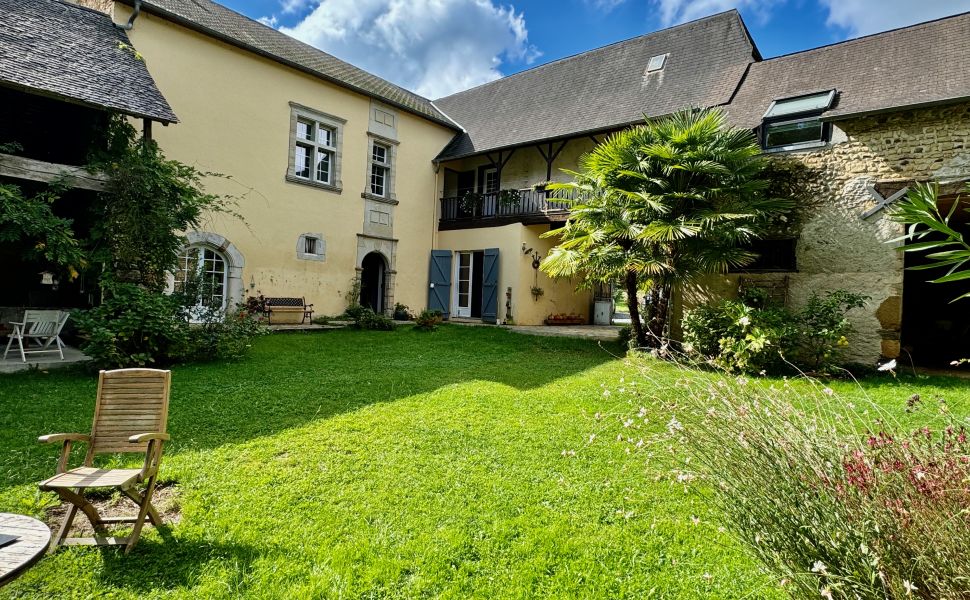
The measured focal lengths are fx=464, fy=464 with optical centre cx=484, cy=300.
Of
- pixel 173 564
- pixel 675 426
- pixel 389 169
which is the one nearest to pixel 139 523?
pixel 173 564

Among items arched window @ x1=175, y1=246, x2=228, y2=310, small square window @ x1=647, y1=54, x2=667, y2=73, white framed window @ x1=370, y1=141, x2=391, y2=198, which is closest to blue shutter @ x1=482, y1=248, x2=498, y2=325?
white framed window @ x1=370, y1=141, x2=391, y2=198

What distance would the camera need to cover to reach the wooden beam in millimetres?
6262

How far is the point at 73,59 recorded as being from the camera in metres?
6.99

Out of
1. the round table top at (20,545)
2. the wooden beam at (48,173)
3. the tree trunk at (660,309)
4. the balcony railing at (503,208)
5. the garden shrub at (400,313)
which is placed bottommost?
the round table top at (20,545)

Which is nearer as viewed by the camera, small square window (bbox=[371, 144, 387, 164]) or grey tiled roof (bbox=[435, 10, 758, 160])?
grey tiled roof (bbox=[435, 10, 758, 160])

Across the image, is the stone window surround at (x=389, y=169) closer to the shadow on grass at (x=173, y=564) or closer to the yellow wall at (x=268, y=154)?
the yellow wall at (x=268, y=154)

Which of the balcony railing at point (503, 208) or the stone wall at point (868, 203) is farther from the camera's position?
the balcony railing at point (503, 208)

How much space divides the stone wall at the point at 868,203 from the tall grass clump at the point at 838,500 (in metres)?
6.73

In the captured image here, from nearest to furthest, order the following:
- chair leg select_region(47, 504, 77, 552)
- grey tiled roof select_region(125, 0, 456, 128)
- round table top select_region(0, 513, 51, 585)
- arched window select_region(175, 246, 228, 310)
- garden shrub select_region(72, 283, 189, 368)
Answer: round table top select_region(0, 513, 51, 585) → chair leg select_region(47, 504, 77, 552) → garden shrub select_region(72, 283, 189, 368) → arched window select_region(175, 246, 228, 310) → grey tiled roof select_region(125, 0, 456, 128)

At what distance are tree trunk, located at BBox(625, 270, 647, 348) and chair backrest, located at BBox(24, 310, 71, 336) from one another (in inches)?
330

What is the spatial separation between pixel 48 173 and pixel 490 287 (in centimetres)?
913

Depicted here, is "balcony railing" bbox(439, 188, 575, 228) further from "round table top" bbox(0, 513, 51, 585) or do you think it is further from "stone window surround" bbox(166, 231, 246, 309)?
"round table top" bbox(0, 513, 51, 585)

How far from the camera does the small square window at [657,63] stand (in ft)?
40.0

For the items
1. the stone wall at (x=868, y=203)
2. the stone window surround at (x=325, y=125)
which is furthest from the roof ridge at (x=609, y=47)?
the stone window surround at (x=325, y=125)
